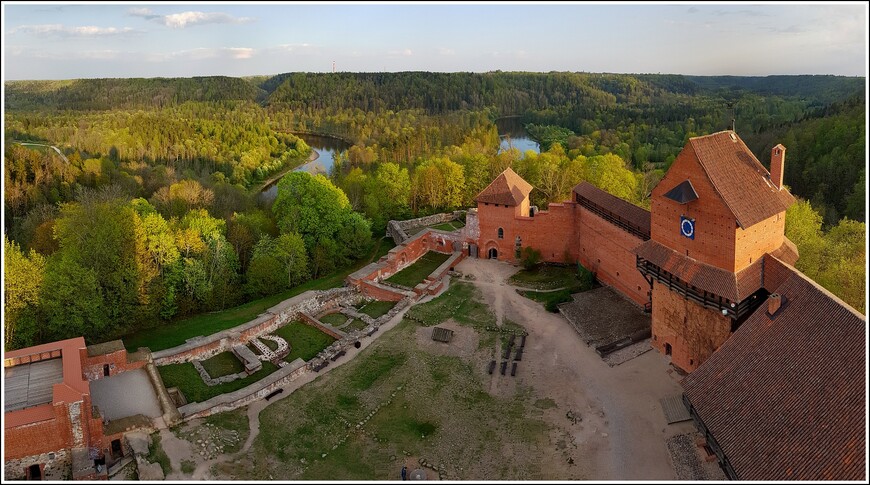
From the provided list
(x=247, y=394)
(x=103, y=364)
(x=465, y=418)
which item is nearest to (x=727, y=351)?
(x=465, y=418)

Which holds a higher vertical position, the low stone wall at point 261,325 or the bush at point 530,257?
the bush at point 530,257

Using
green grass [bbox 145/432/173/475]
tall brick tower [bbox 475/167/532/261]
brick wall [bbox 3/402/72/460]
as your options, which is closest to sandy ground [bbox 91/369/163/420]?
green grass [bbox 145/432/173/475]

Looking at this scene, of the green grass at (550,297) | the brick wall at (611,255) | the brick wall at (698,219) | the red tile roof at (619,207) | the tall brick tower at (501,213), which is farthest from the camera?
the tall brick tower at (501,213)

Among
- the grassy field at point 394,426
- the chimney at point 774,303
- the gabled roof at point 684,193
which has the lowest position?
the grassy field at point 394,426

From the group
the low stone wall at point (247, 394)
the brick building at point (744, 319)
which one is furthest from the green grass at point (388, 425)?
the brick building at point (744, 319)

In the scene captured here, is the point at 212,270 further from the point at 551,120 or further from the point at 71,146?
the point at 551,120

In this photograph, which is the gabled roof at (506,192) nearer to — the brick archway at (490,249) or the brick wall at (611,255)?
the brick archway at (490,249)
